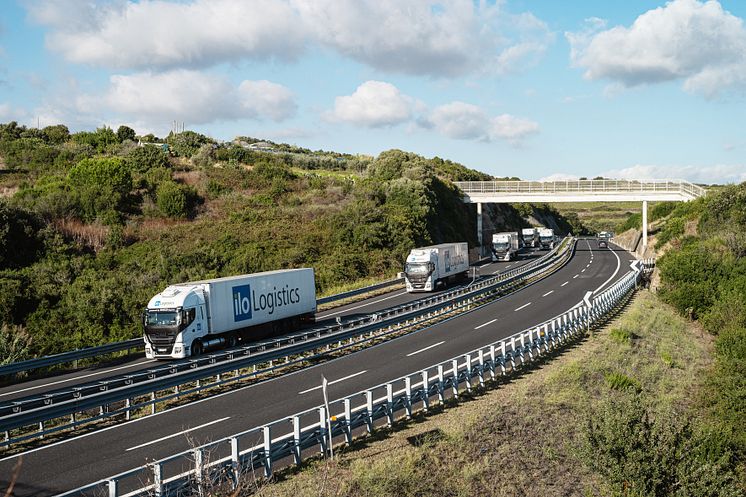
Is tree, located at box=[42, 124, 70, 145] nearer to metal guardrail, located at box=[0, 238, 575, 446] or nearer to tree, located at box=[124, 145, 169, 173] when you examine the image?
tree, located at box=[124, 145, 169, 173]

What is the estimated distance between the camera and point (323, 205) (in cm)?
6272

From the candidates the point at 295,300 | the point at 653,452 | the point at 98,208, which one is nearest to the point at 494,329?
the point at 295,300

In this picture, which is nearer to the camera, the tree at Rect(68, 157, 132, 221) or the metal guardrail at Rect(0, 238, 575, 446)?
the metal guardrail at Rect(0, 238, 575, 446)

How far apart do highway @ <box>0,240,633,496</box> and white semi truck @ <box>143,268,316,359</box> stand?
16.8ft

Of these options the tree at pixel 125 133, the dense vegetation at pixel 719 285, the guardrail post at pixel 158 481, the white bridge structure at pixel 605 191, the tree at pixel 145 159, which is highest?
the tree at pixel 125 133

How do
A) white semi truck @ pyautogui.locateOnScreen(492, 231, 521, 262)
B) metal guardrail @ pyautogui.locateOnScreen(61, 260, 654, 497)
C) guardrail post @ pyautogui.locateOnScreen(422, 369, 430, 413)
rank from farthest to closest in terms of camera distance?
white semi truck @ pyautogui.locateOnScreen(492, 231, 521, 262) → guardrail post @ pyautogui.locateOnScreen(422, 369, 430, 413) → metal guardrail @ pyautogui.locateOnScreen(61, 260, 654, 497)

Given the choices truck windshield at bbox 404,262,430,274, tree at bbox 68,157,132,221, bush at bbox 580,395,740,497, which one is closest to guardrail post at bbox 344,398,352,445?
bush at bbox 580,395,740,497

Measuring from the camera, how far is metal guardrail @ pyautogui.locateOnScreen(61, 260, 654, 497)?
10281 mm

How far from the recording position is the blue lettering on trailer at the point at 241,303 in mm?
26844

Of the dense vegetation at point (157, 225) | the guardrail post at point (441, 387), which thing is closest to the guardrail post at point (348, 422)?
the guardrail post at point (441, 387)

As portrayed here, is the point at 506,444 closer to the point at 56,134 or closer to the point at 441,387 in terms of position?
the point at 441,387

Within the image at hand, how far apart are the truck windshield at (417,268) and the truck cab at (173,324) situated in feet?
66.0

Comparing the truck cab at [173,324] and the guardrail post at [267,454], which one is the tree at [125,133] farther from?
the guardrail post at [267,454]

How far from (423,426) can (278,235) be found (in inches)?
1556
